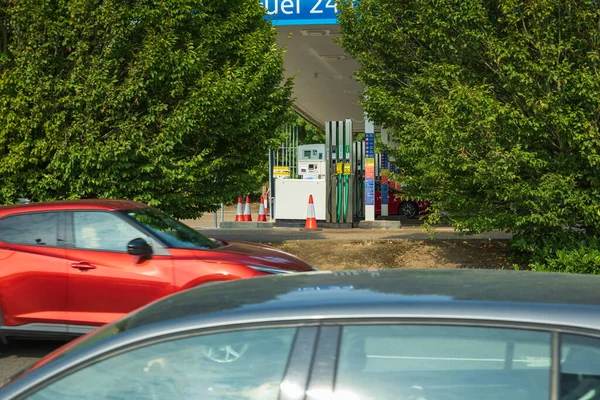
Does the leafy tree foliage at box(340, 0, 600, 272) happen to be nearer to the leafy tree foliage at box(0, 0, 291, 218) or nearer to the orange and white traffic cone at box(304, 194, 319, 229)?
the leafy tree foliage at box(0, 0, 291, 218)

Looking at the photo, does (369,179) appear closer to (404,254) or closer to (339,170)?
(339,170)

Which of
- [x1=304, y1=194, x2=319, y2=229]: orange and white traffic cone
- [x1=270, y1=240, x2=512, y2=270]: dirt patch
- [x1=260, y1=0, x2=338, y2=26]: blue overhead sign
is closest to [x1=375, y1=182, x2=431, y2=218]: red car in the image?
[x1=304, y1=194, x2=319, y2=229]: orange and white traffic cone

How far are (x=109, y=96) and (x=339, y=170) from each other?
9705 mm

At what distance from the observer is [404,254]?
523 inches

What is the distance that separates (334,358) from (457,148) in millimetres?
8927

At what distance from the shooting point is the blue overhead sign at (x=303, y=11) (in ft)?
61.4

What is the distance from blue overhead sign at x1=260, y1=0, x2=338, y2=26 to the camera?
1870 centimetres

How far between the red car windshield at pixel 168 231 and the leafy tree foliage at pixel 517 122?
166 inches

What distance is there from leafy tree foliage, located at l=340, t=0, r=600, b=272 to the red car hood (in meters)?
3.76

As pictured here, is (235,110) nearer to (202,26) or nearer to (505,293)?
(202,26)

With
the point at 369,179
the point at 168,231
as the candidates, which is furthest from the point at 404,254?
the point at 369,179

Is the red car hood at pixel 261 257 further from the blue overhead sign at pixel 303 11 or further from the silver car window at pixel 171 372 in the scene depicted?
the blue overhead sign at pixel 303 11

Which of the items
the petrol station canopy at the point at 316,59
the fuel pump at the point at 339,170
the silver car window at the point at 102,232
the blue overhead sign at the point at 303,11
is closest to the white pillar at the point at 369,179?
the fuel pump at the point at 339,170

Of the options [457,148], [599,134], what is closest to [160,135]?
[457,148]
